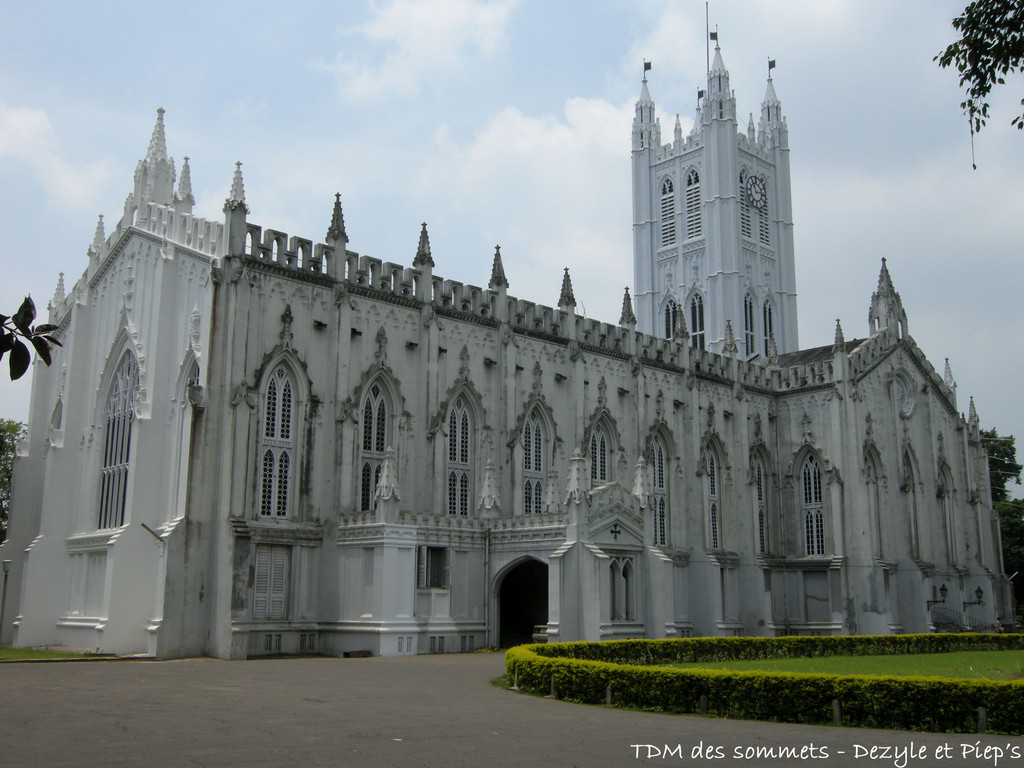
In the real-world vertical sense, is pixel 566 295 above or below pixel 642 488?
above

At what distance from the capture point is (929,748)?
47.7ft

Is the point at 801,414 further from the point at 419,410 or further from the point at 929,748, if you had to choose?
the point at 929,748

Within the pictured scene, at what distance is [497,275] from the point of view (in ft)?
145

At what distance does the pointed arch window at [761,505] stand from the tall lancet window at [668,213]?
3861 centimetres

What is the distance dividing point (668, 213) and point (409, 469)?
59.0 meters

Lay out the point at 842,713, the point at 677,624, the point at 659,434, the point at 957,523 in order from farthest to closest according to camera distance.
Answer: the point at 957,523
the point at 659,434
the point at 677,624
the point at 842,713

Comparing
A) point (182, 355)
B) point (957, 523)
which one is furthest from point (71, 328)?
point (957, 523)

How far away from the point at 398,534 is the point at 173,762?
2169cm

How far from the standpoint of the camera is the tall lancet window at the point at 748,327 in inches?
3342

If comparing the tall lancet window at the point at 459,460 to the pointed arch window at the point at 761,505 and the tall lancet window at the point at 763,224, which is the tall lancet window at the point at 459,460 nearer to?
the pointed arch window at the point at 761,505

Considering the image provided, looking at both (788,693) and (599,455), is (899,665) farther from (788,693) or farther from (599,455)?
(599,455)

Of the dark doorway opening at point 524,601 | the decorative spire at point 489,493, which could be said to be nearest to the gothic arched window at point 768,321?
the dark doorway opening at point 524,601

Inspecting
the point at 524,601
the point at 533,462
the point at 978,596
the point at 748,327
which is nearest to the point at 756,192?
the point at 748,327

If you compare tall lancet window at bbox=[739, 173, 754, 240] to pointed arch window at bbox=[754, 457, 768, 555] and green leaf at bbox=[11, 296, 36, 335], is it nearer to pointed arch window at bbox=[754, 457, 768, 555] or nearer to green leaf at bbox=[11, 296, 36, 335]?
pointed arch window at bbox=[754, 457, 768, 555]
